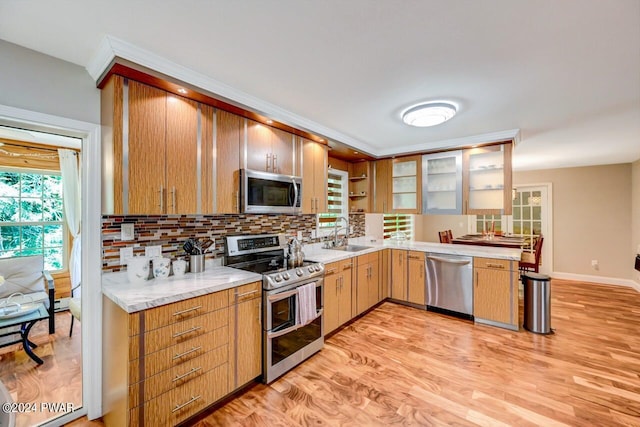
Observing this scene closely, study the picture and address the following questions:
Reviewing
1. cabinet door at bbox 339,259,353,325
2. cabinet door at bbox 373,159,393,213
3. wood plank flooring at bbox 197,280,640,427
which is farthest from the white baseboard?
cabinet door at bbox 339,259,353,325

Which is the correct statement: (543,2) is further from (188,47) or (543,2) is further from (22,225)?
(22,225)

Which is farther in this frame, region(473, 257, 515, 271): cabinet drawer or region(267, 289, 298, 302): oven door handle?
region(473, 257, 515, 271): cabinet drawer

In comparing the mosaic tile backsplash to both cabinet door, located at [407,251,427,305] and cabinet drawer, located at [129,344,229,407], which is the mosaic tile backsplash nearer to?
cabinet drawer, located at [129,344,229,407]

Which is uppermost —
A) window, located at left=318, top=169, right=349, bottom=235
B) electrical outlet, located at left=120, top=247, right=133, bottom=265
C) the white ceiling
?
the white ceiling

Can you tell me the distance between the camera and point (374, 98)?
8.14 feet

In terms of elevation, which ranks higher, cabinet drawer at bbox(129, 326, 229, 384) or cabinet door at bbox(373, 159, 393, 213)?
cabinet door at bbox(373, 159, 393, 213)

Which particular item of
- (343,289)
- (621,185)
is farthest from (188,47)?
(621,185)

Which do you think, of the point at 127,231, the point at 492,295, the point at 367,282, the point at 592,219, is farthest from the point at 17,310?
the point at 592,219

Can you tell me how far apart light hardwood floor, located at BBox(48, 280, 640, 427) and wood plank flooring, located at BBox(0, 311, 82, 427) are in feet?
1.18

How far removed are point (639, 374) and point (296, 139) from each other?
12.6 feet

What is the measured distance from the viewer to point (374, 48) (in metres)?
1.73

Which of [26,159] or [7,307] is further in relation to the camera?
[26,159]

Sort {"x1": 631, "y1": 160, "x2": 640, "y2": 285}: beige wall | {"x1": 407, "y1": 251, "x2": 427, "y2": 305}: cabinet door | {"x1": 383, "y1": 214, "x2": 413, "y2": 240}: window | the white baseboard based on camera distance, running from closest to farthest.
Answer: {"x1": 407, "y1": 251, "x2": 427, "y2": 305}: cabinet door, {"x1": 631, "y1": 160, "x2": 640, "y2": 285}: beige wall, {"x1": 383, "y1": 214, "x2": 413, "y2": 240}: window, the white baseboard

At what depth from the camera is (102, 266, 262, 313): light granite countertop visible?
62.8 inches
